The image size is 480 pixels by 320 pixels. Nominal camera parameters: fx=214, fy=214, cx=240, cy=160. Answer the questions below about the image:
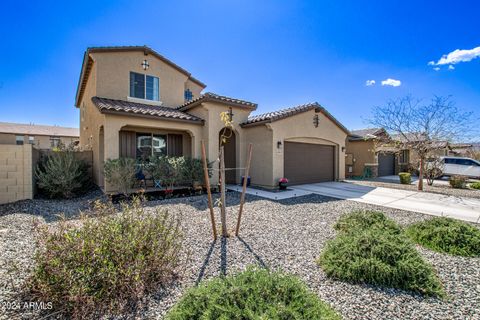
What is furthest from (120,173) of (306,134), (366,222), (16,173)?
(306,134)

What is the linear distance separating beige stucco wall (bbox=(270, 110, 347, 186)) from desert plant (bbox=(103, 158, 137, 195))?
22.1 ft

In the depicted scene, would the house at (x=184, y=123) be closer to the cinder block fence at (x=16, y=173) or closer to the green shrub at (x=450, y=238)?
the cinder block fence at (x=16, y=173)

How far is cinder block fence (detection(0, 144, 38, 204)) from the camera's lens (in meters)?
7.54

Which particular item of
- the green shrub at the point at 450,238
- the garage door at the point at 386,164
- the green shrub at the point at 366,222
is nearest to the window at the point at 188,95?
the green shrub at the point at 366,222

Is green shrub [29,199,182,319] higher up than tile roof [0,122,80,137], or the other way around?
tile roof [0,122,80,137]

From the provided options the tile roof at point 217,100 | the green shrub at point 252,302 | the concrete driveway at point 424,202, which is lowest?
the concrete driveway at point 424,202

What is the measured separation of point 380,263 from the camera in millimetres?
3188

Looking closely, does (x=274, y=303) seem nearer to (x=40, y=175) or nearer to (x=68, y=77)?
(x=40, y=175)

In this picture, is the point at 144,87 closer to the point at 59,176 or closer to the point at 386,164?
the point at 59,176

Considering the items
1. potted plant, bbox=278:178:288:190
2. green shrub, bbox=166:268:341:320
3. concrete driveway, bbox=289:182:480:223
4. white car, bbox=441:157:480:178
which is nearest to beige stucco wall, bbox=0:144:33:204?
green shrub, bbox=166:268:341:320

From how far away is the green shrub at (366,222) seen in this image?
466 centimetres

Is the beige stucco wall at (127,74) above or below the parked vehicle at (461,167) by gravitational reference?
above

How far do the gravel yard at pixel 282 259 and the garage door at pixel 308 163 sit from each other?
524cm

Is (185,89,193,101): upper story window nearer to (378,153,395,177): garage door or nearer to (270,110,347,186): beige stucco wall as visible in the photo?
(270,110,347,186): beige stucco wall
